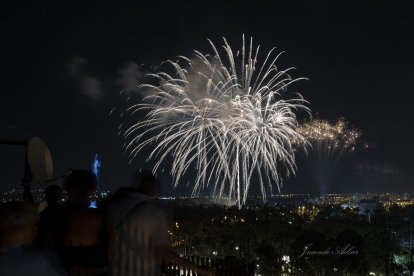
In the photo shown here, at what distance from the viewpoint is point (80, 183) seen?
335 centimetres

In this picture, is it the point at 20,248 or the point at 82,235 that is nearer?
the point at 20,248

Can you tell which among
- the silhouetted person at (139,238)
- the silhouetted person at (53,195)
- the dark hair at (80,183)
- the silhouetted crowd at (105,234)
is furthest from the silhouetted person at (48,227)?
the silhouetted person at (53,195)

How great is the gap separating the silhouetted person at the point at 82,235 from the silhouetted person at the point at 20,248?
2.90 ft

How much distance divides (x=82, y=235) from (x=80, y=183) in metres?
0.35

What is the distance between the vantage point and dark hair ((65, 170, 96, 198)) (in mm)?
3346

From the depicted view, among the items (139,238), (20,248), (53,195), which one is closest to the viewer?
→ (20,248)

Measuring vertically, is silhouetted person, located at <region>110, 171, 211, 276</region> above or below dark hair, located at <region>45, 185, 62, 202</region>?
below

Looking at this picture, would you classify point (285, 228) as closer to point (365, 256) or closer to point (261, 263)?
point (365, 256)

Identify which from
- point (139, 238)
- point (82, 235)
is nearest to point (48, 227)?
point (82, 235)

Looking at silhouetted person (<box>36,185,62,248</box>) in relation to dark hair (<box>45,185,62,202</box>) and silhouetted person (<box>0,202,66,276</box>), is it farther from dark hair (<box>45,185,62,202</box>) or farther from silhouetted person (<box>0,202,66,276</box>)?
silhouetted person (<box>0,202,66,276</box>)

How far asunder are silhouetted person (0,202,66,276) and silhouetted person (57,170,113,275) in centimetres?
89

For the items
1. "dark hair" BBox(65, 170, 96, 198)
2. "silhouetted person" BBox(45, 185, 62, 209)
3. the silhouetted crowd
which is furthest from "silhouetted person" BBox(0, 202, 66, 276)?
"silhouetted person" BBox(45, 185, 62, 209)

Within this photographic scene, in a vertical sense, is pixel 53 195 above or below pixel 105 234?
above

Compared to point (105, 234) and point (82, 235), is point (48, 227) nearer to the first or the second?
point (82, 235)
